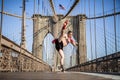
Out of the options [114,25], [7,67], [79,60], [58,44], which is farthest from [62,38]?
[79,60]

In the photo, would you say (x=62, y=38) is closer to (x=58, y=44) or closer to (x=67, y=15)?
(x=58, y=44)

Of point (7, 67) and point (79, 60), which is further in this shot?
point (79, 60)

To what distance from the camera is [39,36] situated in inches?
1679

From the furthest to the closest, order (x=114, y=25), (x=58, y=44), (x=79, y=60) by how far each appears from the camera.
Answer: (x=79, y=60) → (x=114, y=25) → (x=58, y=44)

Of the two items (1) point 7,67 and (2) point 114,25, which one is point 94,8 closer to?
(2) point 114,25

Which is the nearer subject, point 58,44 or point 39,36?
point 58,44

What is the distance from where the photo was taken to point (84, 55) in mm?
40500

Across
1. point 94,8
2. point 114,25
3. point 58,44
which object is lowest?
point 58,44

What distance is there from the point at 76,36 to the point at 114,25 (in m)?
31.8

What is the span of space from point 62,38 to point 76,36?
3681 centimetres

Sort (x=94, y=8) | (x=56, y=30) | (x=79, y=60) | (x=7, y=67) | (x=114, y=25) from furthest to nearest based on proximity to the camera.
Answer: (x=56, y=30), (x=79, y=60), (x=94, y=8), (x=114, y=25), (x=7, y=67)

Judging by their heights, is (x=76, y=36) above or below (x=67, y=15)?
below

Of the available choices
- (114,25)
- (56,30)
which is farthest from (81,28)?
(114,25)

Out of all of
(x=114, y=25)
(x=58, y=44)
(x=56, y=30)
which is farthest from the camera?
(x=56, y=30)
